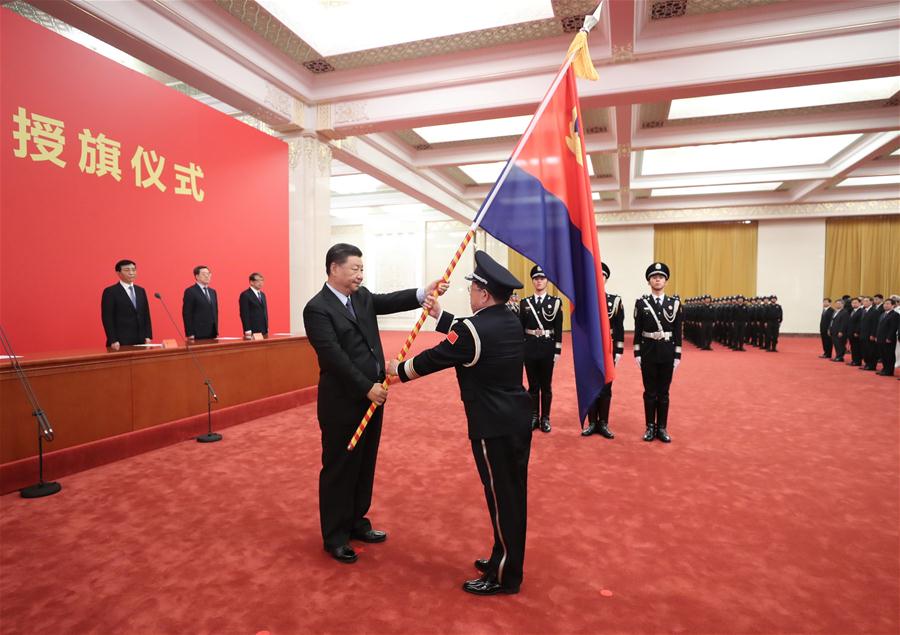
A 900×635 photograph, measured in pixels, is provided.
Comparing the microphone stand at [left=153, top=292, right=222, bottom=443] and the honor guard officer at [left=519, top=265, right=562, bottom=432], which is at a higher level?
the honor guard officer at [left=519, top=265, right=562, bottom=432]

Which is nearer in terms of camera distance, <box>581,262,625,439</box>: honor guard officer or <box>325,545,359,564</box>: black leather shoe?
<box>325,545,359,564</box>: black leather shoe

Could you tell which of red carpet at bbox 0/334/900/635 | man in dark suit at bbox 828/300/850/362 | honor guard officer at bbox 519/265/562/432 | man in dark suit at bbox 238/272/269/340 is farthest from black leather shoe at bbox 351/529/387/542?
man in dark suit at bbox 828/300/850/362

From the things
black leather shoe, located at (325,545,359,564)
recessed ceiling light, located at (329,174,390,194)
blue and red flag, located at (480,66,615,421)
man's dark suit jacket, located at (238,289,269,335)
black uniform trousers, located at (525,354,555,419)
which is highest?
recessed ceiling light, located at (329,174,390,194)

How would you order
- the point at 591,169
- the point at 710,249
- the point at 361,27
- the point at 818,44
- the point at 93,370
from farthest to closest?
the point at 710,249, the point at 591,169, the point at 361,27, the point at 818,44, the point at 93,370

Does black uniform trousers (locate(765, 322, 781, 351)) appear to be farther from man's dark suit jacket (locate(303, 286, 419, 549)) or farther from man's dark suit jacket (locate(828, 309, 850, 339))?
man's dark suit jacket (locate(303, 286, 419, 549))

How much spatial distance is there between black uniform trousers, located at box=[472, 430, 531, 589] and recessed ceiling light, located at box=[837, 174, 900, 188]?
47.3ft

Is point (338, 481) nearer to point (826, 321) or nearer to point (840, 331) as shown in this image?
point (840, 331)

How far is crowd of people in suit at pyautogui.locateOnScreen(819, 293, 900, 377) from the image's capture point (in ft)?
24.2

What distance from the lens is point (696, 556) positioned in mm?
2189

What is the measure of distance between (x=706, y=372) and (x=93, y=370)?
7892 mm

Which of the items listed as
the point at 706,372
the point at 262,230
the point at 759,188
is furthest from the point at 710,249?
the point at 262,230

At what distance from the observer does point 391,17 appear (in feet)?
17.9

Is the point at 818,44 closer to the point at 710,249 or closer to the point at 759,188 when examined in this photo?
the point at 759,188

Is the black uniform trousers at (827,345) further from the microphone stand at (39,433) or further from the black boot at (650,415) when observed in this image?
the microphone stand at (39,433)
